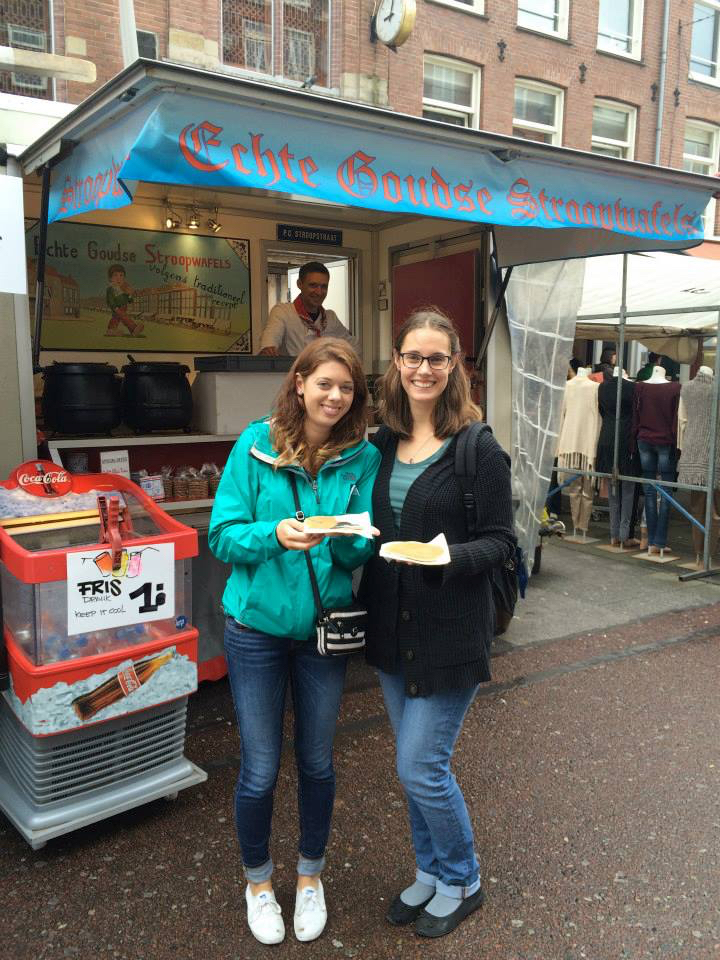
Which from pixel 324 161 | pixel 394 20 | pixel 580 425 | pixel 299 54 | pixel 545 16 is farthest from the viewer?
pixel 545 16

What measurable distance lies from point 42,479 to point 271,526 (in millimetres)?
1628

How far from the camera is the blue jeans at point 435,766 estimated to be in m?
2.22

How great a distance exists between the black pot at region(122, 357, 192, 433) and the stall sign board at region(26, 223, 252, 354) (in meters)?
1.34

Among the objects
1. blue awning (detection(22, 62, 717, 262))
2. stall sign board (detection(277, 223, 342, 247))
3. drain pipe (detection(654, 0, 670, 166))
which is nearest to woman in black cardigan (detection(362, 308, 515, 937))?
blue awning (detection(22, 62, 717, 262))

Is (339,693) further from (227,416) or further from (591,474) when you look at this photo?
(591,474)

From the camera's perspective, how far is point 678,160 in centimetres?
1730

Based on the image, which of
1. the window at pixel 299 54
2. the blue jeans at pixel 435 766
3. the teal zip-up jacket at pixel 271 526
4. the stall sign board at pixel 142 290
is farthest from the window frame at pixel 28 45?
the blue jeans at pixel 435 766

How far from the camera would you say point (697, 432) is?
7.23 metres

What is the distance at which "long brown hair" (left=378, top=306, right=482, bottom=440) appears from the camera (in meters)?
2.27

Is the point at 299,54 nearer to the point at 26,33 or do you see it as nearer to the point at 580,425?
the point at 26,33

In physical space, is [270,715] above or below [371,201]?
below

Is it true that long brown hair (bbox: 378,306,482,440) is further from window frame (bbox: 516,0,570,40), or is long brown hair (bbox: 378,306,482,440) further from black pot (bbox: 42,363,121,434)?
window frame (bbox: 516,0,570,40)

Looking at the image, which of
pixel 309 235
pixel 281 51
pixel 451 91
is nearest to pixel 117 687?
pixel 309 235

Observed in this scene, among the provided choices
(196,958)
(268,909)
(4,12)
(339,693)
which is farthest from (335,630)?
(4,12)
